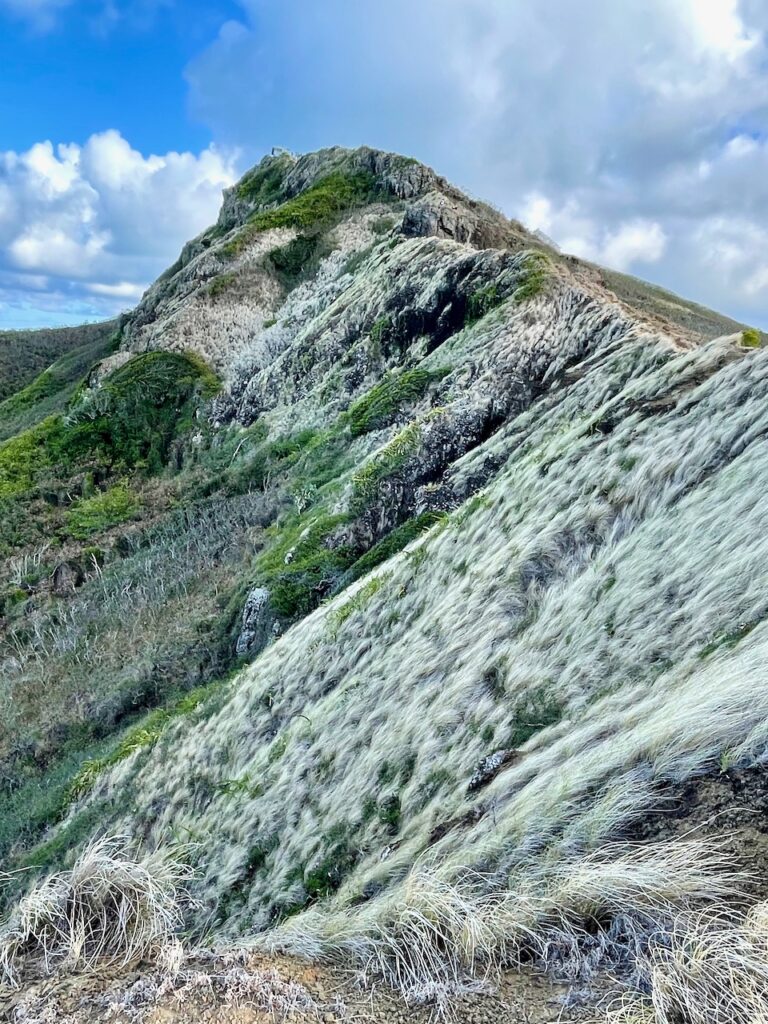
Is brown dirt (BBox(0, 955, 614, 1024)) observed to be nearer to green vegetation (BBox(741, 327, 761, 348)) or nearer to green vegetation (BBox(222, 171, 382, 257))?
green vegetation (BBox(741, 327, 761, 348))

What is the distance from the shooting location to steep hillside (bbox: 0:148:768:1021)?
170 inches

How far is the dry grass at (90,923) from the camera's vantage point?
13.9 feet

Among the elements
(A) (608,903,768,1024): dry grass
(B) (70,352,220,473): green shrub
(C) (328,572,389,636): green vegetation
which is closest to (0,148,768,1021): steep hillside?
(A) (608,903,768,1024): dry grass

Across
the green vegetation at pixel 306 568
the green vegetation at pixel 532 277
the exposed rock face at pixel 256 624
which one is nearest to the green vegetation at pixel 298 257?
the green vegetation at pixel 532 277

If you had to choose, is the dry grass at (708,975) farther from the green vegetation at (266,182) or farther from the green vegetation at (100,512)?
the green vegetation at (266,182)

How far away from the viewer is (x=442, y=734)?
7.61m

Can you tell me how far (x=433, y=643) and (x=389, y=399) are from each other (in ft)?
46.0

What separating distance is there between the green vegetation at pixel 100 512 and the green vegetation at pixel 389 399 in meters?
12.3

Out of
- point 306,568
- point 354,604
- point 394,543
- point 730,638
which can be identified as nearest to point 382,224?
point 306,568

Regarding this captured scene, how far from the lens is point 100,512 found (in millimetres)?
29906

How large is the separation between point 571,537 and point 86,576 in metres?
22.5

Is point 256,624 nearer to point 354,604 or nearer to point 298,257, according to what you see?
point 354,604

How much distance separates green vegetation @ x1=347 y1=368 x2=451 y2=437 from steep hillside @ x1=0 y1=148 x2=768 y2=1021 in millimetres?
162

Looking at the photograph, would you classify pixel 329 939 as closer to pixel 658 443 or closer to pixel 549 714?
pixel 549 714
